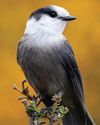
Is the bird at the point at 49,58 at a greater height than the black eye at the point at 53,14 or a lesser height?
lesser

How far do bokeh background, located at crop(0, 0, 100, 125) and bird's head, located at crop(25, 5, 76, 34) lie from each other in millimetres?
4550

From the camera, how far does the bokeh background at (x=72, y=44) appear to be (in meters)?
13.7

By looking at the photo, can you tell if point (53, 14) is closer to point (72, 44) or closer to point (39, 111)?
point (39, 111)

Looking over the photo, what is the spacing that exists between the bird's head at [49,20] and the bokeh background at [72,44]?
4550 millimetres

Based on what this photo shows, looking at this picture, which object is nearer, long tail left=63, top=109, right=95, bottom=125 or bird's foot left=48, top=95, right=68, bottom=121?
bird's foot left=48, top=95, right=68, bottom=121

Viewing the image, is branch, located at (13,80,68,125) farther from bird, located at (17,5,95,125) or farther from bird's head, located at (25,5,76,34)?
bird's head, located at (25,5,76,34)

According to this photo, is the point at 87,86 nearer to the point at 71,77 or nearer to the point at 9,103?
the point at 9,103

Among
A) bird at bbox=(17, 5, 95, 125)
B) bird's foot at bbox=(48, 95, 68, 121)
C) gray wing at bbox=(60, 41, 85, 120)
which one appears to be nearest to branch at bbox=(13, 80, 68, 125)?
bird's foot at bbox=(48, 95, 68, 121)

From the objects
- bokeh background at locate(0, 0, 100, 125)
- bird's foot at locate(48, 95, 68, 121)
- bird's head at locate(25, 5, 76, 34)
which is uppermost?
bird's head at locate(25, 5, 76, 34)

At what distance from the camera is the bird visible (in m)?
8.45

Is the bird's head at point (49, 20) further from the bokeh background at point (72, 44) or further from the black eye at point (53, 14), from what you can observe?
the bokeh background at point (72, 44)

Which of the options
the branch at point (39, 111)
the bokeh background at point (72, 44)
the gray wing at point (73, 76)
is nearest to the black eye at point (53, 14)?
the gray wing at point (73, 76)

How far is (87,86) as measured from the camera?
14000 mm

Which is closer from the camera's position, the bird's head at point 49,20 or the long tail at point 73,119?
the bird's head at point 49,20
